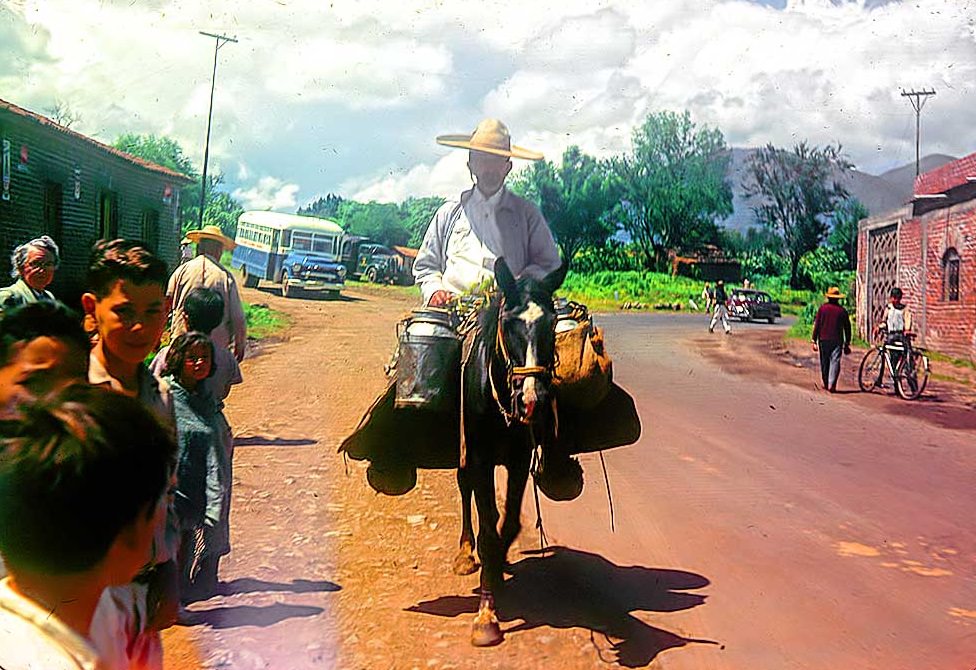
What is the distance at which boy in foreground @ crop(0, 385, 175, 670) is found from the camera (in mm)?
1544

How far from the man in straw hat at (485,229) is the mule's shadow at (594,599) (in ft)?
4.92

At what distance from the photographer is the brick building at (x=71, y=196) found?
714 cm

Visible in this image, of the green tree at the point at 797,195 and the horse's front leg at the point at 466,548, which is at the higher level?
the green tree at the point at 797,195

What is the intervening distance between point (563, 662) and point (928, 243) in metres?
15.5

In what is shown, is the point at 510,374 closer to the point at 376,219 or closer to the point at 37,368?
the point at 37,368

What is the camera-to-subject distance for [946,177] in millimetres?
16188

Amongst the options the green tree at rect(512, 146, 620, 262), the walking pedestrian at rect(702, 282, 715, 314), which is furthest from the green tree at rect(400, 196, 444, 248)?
the walking pedestrian at rect(702, 282, 715, 314)

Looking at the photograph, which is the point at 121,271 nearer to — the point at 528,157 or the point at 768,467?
the point at 528,157

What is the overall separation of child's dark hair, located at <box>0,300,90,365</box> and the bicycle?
11415 mm

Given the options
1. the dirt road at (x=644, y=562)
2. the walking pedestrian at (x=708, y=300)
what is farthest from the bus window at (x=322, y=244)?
the walking pedestrian at (x=708, y=300)

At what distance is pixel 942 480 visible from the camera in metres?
7.17

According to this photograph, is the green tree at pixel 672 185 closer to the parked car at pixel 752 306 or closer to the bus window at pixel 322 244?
the bus window at pixel 322 244

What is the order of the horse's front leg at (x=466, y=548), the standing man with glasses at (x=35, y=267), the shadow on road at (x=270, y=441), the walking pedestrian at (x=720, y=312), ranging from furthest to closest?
1. the walking pedestrian at (x=720, y=312)
2. the shadow on road at (x=270, y=441)
3. the standing man with glasses at (x=35, y=267)
4. the horse's front leg at (x=466, y=548)

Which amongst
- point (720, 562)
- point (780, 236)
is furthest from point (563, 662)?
point (780, 236)
